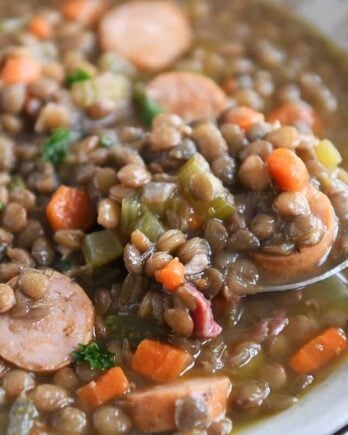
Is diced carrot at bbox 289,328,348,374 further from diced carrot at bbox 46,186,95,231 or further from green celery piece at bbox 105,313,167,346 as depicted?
diced carrot at bbox 46,186,95,231

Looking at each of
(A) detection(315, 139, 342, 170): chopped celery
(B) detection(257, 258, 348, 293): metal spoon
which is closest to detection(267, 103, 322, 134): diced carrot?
(A) detection(315, 139, 342, 170): chopped celery

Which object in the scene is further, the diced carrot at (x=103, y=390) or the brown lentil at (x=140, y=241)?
the brown lentil at (x=140, y=241)

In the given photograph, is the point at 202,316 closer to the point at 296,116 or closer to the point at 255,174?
the point at 255,174

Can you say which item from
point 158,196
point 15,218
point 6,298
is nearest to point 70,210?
point 15,218

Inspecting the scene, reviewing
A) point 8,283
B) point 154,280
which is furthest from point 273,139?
point 8,283

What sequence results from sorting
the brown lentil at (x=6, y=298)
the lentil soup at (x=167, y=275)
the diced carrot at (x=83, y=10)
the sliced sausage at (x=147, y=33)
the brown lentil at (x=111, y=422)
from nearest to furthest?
1. the brown lentil at (x=111, y=422)
2. the lentil soup at (x=167, y=275)
3. the brown lentil at (x=6, y=298)
4. the sliced sausage at (x=147, y=33)
5. the diced carrot at (x=83, y=10)

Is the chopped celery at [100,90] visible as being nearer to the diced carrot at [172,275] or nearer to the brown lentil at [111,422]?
the diced carrot at [172,275]

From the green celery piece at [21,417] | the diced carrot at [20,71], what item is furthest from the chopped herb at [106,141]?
the green celery piece at [21,417]
